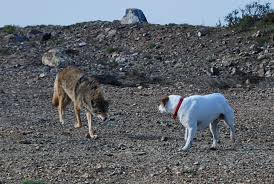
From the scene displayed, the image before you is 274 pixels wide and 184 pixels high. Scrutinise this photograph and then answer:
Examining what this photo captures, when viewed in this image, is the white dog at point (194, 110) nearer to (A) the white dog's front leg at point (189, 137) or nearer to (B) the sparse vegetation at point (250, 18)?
(A) the white dog's front leg at point (189, 137)

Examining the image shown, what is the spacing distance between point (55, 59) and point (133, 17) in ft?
25.1

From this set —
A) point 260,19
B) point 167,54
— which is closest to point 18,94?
point 167,54

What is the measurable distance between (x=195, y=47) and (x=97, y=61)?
339 centimetres

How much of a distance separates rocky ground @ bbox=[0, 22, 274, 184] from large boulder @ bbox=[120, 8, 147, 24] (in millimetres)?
764

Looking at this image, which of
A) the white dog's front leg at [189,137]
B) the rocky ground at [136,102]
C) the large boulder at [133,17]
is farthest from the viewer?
the large boulder at [133,17]

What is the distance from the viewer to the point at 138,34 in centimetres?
2783

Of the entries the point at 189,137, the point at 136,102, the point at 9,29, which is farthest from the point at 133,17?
the point at 189,137

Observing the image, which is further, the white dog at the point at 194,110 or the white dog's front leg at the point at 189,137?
the white dog at the point at 194,110

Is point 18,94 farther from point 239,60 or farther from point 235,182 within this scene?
point 235,182

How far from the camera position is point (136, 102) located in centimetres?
1764

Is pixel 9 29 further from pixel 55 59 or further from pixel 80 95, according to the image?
pixel 80 95

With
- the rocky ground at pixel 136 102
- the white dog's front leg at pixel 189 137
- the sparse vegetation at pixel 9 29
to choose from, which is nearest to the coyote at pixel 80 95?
the rocky ground at pixel 136 102

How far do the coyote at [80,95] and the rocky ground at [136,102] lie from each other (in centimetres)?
31

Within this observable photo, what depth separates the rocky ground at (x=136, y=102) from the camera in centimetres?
967
